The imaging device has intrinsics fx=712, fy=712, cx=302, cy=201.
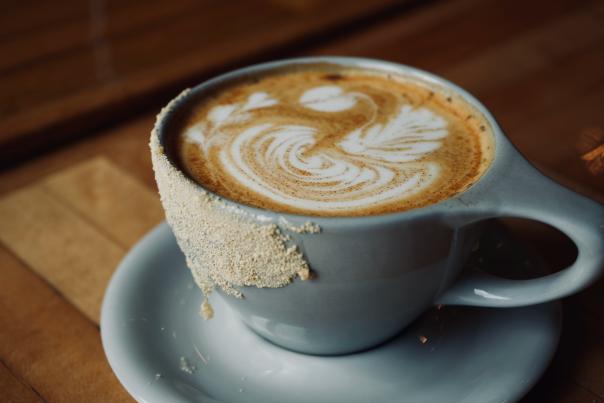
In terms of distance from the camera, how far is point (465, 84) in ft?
3.59

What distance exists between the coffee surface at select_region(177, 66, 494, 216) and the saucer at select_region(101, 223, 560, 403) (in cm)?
15

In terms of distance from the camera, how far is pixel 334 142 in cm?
66

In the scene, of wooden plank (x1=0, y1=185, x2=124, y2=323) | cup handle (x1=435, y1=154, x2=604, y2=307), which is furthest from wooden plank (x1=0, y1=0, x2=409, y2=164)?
cup handle (x1=435, y1=154, x2=604, y2=307)

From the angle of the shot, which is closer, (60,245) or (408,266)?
(408,266)

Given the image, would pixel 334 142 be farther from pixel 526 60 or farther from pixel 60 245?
pixel 526 60

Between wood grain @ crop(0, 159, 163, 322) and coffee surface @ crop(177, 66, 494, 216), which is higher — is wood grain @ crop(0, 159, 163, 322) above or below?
below

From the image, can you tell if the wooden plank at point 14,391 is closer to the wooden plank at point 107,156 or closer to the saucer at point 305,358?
the saucer at point 305,358

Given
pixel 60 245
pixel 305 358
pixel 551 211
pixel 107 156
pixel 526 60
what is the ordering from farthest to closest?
1. pixel 526 60
2. pixel 107 156
3. pixel 60 245
4. pixel 305 358
5. pixel 551 211

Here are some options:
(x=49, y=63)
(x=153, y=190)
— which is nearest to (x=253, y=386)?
(x=153, y=190)

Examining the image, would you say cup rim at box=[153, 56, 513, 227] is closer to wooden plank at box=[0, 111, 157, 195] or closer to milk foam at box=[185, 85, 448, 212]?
milk foam at box=[185, 85, 448, 212]

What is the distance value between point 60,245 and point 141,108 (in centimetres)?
31

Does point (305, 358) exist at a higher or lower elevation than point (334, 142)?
lower

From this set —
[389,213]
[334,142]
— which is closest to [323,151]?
[334,142]

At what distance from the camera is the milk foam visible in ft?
1.91
